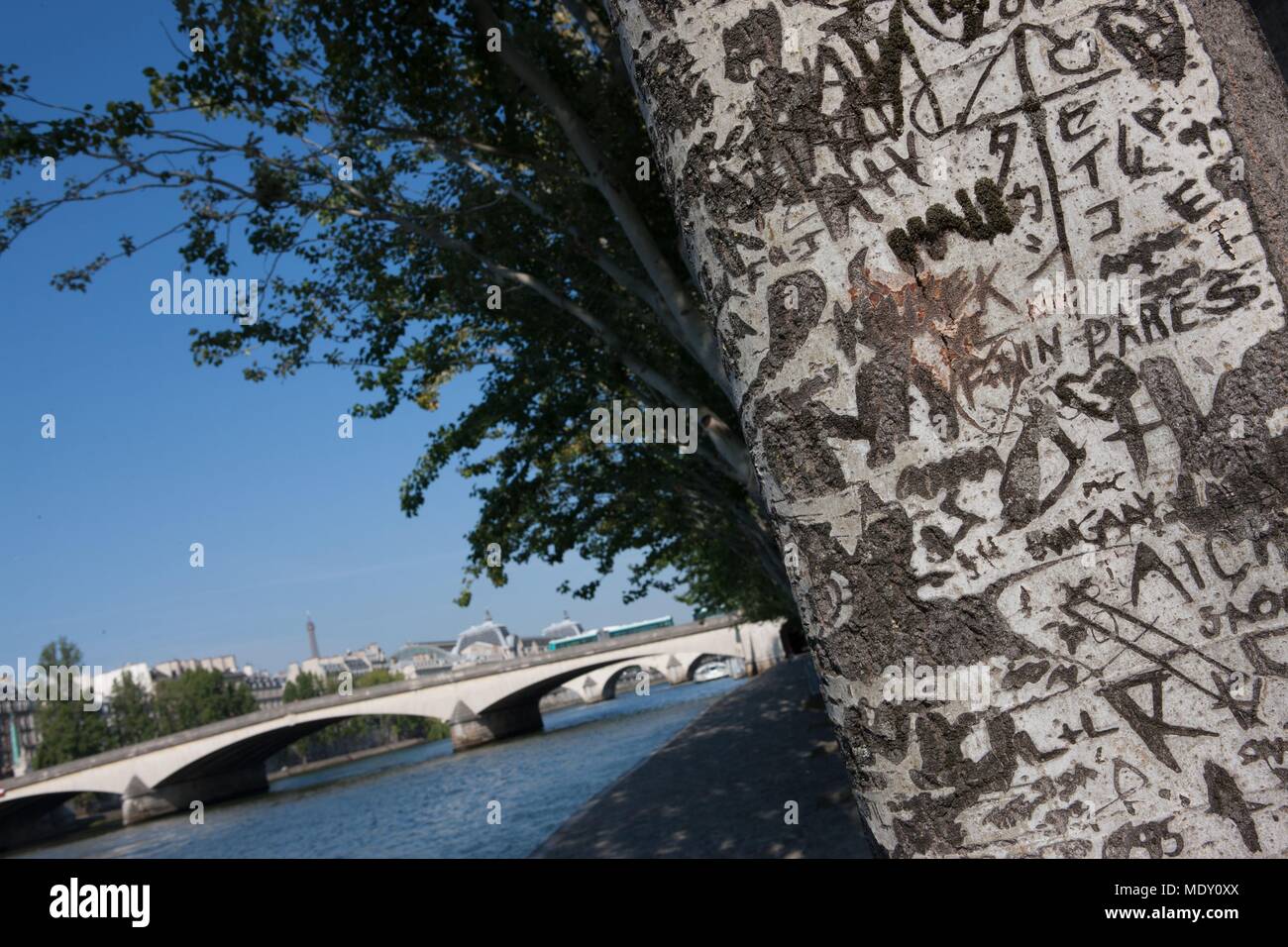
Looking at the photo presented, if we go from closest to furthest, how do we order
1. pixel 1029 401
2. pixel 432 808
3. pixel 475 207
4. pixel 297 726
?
pixel 1029 401
pixel 475 207
pixel 432 808
pixel 297 726

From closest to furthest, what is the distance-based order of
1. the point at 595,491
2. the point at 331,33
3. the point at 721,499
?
the point at 331,33
the point at 721,499
the point at 595,491

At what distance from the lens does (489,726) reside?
202ft

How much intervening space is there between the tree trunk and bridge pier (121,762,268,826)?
58.3m

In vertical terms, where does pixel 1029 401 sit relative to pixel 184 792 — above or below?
above

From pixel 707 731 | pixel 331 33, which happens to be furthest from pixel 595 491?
pixel 331 33

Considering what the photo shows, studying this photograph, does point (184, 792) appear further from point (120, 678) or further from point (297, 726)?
point (120, 678)

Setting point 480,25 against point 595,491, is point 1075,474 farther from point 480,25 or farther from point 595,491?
point 595,491

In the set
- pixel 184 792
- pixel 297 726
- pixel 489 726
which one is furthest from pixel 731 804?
pixel 184 792

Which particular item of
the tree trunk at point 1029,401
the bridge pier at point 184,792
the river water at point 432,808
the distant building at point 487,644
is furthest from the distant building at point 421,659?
the tree trunk at point 1029,401

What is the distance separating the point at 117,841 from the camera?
4528 cm

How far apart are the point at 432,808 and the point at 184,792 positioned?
3352 cm

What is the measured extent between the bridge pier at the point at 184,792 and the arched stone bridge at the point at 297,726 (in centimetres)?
6
